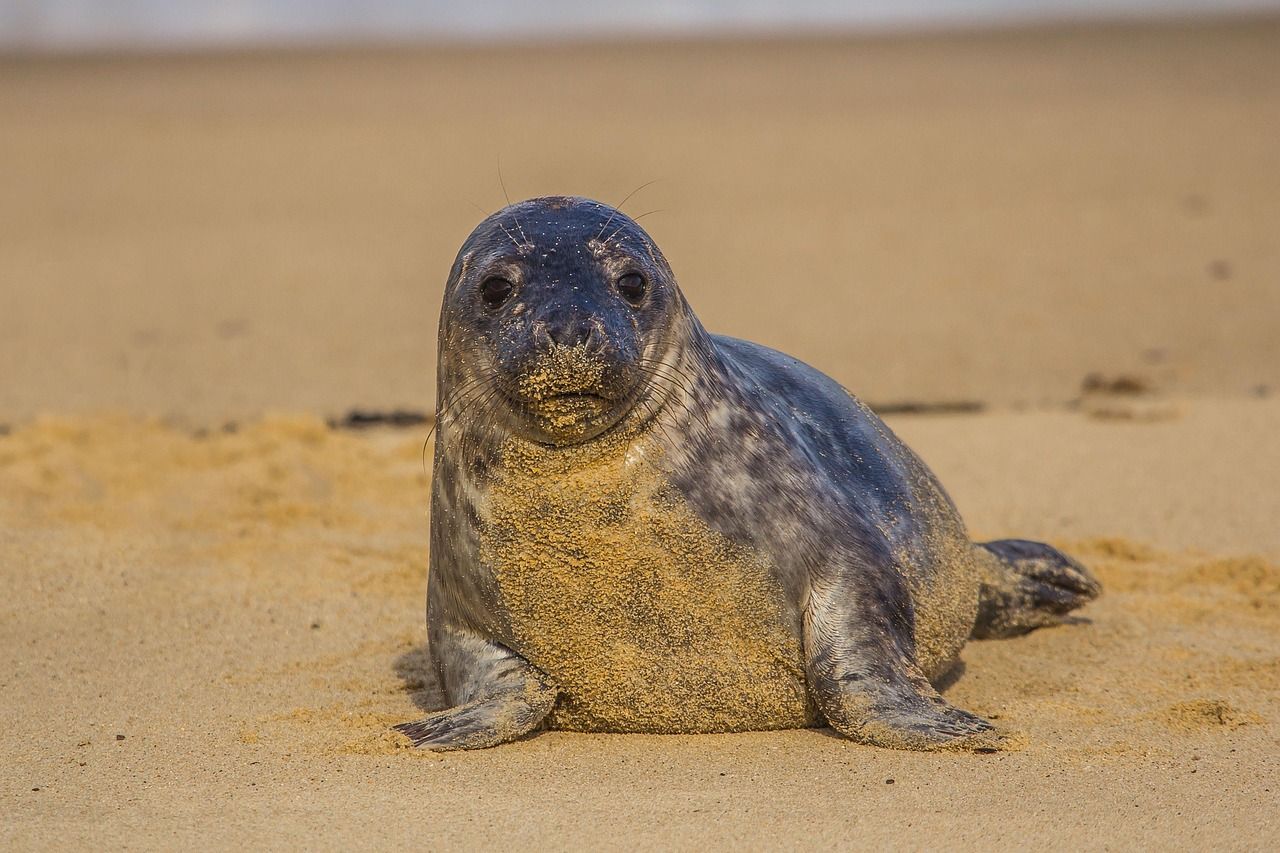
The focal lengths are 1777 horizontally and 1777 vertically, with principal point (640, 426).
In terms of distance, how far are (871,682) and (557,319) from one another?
3.58 feet

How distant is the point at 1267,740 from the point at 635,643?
1.43 m

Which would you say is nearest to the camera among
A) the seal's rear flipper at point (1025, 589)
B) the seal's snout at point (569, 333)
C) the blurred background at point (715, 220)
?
the seal's snout at point (569, 333)

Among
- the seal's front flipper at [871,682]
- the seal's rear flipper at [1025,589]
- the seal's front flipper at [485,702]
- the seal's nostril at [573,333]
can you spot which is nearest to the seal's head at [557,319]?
the seal's nostril at [573,333]

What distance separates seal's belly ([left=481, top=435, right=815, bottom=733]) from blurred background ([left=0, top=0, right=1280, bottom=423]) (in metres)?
2.08

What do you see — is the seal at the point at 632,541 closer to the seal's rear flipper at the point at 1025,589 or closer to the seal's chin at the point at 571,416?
the seal's chin at the point at 571,416

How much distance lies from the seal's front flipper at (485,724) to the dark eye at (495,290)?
0.87 meters

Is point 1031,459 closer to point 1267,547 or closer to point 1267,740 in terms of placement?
point 1267,547

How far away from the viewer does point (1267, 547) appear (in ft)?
19.2

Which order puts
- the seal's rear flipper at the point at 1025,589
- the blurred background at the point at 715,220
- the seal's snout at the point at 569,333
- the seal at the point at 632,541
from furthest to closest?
the blurred background at the point at 715,220
the seal's rear flipper at the point at 1025,589
the seal at the point at 632,541
the seal's snout at the point at 569,333

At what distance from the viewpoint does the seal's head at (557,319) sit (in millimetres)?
3588

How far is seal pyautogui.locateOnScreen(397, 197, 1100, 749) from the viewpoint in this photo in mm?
3795

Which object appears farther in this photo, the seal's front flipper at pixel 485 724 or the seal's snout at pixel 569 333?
the seal's front flipper at pixel 485 724

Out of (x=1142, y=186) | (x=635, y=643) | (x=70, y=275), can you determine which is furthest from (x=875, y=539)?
(x=1142, y=186)

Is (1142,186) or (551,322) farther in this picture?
(1142,186)
